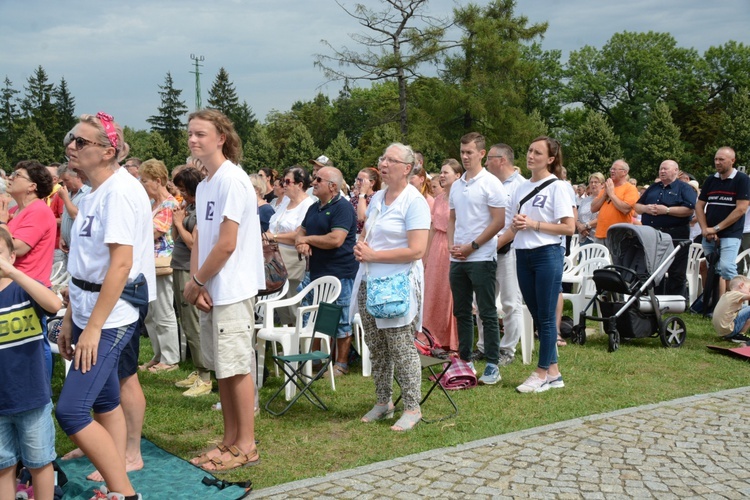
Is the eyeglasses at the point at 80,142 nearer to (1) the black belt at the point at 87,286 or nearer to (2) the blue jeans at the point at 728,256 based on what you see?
(1) the black belt at the point at 87,286

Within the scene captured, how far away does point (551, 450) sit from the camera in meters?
4.88

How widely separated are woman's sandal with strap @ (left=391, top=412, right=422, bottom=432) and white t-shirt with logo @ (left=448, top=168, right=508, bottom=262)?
5.75 ft

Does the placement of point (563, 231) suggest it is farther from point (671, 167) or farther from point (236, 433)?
point (671, 167)

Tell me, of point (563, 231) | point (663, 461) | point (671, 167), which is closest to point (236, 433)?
point (663, 461)

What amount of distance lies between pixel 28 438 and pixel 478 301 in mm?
4195

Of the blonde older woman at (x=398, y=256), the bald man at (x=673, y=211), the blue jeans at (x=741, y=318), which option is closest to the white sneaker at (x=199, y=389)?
the blonde older woman at (x=398, y=256)

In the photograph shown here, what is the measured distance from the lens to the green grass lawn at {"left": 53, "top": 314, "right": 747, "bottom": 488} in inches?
195

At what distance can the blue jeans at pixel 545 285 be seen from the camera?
6355 mm

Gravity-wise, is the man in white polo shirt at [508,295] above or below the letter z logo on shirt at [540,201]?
below

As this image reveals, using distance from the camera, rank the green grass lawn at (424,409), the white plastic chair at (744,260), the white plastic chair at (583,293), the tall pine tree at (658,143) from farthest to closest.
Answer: the tall pine tree at (658,143) < the white plastic chair at (744,260) < the white plastic chair at (583,293) < the green grass lawn at (424,409)

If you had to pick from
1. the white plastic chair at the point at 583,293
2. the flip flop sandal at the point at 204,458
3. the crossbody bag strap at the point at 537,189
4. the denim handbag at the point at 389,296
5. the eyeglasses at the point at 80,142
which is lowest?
the flip flop sandal at the point at 204,458

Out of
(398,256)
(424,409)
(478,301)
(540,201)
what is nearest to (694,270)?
(478,301)

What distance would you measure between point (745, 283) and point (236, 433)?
6277mm

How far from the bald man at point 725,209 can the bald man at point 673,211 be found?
1.13 feet
